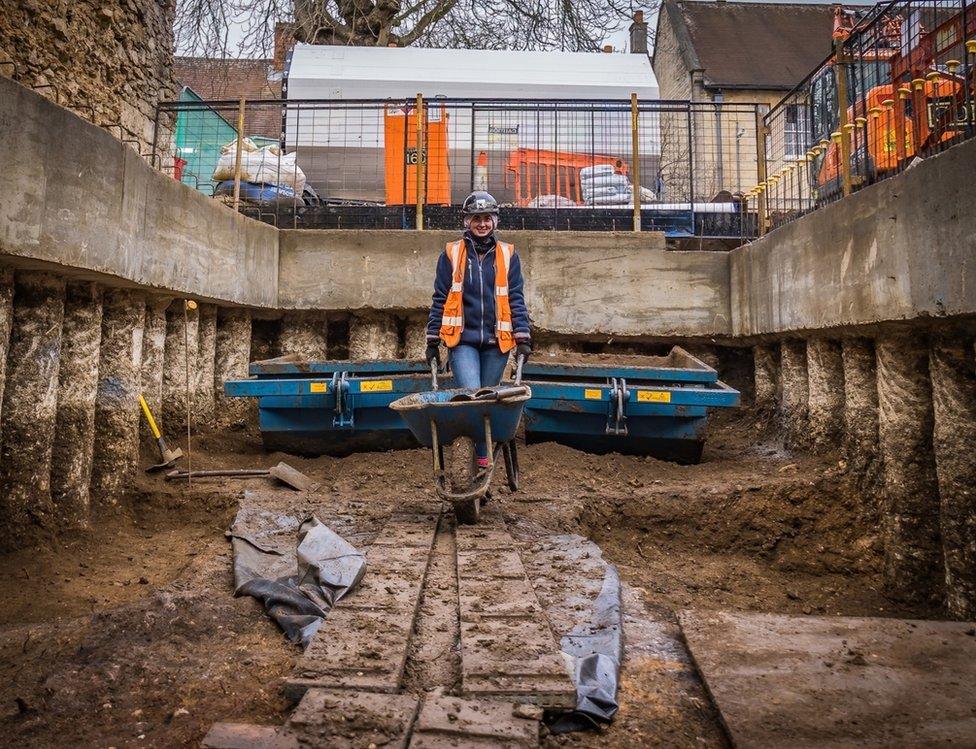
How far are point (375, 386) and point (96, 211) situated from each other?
7.85 feet

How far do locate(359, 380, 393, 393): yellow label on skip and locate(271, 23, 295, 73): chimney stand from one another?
34.4ft

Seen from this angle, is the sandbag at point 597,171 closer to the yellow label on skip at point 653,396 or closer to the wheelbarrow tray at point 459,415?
the yellow label on skip at point 653,396

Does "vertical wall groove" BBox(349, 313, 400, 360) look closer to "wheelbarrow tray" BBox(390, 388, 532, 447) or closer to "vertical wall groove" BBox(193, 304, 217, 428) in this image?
"vertical wall groove" BBox(193, 304, 217, 428)

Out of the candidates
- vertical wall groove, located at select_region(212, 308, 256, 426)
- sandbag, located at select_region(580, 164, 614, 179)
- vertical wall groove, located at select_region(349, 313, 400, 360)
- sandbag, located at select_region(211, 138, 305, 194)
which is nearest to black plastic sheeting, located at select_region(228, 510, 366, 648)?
vertical wall groove, located at select_region(212, 308, 256, 426)

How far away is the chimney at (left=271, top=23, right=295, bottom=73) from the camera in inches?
533

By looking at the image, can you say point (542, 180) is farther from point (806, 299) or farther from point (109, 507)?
point (109, 507)

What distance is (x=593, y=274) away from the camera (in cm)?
762

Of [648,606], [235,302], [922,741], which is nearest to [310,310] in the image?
[235,302]

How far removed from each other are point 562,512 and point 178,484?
9.48 feet

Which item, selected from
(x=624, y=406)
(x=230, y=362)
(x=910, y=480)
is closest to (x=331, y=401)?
(x=230, y=362)

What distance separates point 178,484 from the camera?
5.20 m

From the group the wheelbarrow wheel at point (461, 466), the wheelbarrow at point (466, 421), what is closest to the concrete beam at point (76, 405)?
the wheelbarrow at point (466, 421)

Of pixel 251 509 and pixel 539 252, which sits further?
pixel 539 252

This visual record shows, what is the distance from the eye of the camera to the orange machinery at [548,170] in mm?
9172
